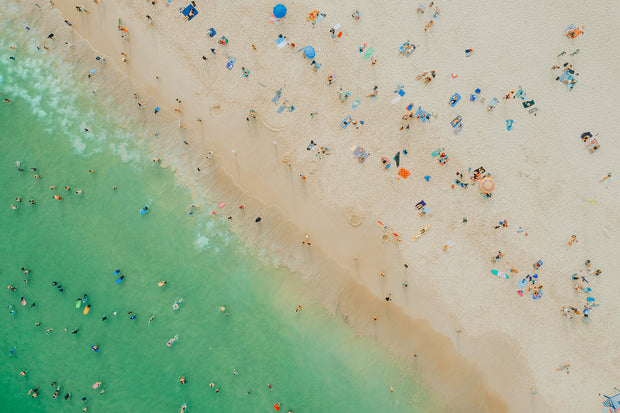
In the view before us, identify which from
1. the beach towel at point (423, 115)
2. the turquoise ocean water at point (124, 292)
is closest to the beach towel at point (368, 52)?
the beach towel at point (423, 115)

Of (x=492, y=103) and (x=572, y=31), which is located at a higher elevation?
(x=572, y=31)

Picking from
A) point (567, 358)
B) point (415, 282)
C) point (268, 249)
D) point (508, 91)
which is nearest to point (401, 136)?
point (508, 91)

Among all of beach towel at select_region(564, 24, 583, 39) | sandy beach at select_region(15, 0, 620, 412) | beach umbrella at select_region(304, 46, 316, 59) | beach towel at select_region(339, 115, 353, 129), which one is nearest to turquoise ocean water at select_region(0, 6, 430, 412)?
sandy beach at select_region(15, 0, 620, 412)

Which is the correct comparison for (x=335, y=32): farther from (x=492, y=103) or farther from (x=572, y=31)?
(x=572, y=31)

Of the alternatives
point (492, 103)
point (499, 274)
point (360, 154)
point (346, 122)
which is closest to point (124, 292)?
point (360, 154)

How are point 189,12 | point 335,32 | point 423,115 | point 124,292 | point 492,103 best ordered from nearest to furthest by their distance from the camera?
point 492,103, point 423,115, point 335,32, point 189,12, point 124,292

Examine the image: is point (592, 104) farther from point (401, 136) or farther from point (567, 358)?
point (567, 358)

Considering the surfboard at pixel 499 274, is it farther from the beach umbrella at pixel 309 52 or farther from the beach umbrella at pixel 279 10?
the beach umbrella at pixel 279 10
